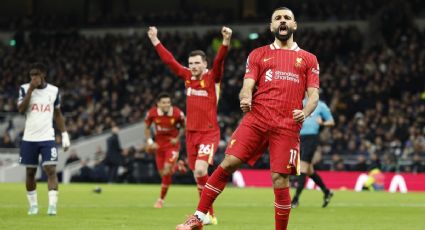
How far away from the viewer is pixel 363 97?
36.4 m

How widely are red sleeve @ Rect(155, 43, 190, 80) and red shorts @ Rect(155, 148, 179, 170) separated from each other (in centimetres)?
529

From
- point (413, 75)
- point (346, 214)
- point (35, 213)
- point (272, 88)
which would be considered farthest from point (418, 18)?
point (272, 88)

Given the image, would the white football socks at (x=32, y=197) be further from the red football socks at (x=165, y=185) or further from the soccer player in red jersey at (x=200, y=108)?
the red football socks at (x=165, y=185)

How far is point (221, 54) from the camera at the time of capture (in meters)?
13.6

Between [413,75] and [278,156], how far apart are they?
26.7 meters

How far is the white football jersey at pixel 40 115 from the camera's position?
625 inches

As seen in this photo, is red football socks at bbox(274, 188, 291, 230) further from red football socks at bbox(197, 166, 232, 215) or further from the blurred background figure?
the blurred background figure

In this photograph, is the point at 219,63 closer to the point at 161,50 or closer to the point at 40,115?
the point at 161,50

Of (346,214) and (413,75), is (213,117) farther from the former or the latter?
(413,75)

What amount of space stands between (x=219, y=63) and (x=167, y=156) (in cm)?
657

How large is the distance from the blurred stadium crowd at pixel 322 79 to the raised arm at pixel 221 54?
686 inches

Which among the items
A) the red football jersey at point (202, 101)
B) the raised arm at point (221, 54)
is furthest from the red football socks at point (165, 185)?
the raised arm at point (221, 54)

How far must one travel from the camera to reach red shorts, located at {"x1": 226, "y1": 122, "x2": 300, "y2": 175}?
35.0 ft

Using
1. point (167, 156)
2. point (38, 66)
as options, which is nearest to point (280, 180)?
point (38, 66)
